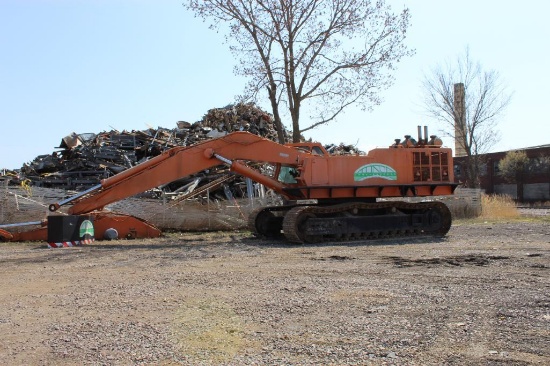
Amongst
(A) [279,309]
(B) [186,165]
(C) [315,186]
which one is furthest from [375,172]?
(A) [279,309]

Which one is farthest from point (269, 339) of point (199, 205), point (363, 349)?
point (199, 205)

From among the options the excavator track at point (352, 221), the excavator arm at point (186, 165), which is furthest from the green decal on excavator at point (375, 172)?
the excavator arm at point (186, 165)

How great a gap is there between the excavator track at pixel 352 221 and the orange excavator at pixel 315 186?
0.03 metres

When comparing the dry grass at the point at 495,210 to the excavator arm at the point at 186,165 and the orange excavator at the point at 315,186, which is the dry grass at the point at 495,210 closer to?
the orange excavator at the point at 315,186

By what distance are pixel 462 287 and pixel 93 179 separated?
16.6m

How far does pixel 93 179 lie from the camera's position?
21.0 metres

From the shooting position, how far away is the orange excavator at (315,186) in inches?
547

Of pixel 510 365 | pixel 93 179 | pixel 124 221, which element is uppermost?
pixel 93 179

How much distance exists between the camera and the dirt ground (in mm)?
4883

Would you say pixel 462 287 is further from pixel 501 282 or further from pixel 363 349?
pixel 363 349

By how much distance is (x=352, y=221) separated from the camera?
14383 mm

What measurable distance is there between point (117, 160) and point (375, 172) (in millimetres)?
11773

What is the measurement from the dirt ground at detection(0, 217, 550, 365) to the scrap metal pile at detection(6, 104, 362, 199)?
9763 mm

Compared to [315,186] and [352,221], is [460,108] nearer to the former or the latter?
[352,221]
